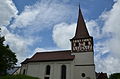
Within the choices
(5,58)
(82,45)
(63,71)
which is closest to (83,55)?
(82,45)

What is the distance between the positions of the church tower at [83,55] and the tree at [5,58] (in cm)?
1422

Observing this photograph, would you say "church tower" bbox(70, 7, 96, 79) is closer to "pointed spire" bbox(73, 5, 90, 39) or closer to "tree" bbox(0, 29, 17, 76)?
"pointed spire" bbox(73, 5, 90, 39)

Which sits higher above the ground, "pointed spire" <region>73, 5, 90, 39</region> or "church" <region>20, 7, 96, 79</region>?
"pointed spire" <region>73, 5, 90, 39</region>

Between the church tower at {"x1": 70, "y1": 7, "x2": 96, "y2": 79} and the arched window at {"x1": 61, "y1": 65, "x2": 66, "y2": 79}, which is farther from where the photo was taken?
the arched window at {"x1": 61, "y1": 65, "x2": 66, "y2": 79}

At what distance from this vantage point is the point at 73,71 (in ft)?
120

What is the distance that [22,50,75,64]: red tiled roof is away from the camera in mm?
38312

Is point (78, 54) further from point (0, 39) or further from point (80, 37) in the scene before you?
point (0, 39)

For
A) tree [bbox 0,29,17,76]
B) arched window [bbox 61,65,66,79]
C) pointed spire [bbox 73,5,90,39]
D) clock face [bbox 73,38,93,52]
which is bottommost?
arched window [bbox 61,65,66,79]

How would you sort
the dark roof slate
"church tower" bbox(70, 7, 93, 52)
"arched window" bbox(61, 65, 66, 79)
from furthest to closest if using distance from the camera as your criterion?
the dark roof slate
"church tower" bbox(70, 7, 93, 52)
"arched window" bbox(61, 65, 66, 79)

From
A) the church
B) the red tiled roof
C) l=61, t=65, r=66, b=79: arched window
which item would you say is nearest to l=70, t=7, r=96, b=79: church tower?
the church

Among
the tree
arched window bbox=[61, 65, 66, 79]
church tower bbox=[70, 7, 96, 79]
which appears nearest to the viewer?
the tree

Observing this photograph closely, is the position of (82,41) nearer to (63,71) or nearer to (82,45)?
(82,45)

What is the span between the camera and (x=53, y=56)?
4088 centimetres

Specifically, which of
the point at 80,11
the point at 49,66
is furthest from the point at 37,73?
the point at 80,11
